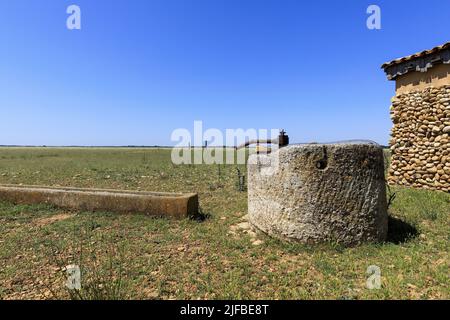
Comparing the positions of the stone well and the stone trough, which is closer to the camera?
the stone well

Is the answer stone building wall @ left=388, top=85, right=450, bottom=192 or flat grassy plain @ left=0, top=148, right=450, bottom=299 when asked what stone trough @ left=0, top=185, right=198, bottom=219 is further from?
stone building wall @ left=388, top=85, right=450, bottom=192

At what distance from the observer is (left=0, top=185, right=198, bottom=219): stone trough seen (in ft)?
19.7

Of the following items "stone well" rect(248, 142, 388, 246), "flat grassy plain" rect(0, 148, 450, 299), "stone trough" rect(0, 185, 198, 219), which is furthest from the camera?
"stone trough" rect(0, 185, 198, 219)

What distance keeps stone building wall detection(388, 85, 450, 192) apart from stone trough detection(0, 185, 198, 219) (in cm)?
644

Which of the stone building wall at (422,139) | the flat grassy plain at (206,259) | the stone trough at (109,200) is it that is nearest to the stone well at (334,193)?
the flat grassy plain at (206,259)

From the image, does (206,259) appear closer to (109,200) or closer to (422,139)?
(109,200)

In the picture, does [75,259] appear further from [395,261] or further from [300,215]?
[395,261]

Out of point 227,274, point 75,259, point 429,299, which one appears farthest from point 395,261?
point 75,259

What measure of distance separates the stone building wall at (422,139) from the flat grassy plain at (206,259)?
1350 millimetres

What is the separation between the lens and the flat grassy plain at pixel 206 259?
10.5 feet

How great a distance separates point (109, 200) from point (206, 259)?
3458 mm

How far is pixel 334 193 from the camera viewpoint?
13.6ft

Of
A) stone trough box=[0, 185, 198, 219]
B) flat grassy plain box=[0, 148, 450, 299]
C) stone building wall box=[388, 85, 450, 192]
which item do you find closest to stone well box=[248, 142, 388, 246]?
flat grassy plain box=[0, 148, 450, 299]

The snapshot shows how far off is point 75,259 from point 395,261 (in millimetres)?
4695
